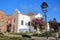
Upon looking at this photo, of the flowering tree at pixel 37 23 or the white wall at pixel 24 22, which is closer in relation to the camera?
the white wall at pixel 24 22

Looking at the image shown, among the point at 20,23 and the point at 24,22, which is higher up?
the point at 24,22

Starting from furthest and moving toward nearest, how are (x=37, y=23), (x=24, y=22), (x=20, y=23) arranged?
1. (x=37, y=23)
2. (x=24, y=22)
3. (x=20, y=23)

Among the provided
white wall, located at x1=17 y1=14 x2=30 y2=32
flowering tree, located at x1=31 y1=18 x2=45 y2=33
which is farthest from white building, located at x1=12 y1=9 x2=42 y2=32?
flowering tree, located at x1=31 y1=18 x2=45 y2=33

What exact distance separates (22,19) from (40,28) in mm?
7596

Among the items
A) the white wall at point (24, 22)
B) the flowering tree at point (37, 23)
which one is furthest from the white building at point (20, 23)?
the flowering tree at point (37, 23)

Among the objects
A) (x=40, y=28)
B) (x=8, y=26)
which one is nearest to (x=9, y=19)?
(x=8, y=26)

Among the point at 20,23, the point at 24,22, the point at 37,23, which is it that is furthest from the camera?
the point at 37,23

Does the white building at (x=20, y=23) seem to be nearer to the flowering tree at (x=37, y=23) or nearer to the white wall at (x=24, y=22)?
the white wall at (x=24, y=22)

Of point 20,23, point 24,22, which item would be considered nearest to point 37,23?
point 24,22

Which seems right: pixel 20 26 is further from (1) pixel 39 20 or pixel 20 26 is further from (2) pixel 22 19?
(1) pixel 39 20

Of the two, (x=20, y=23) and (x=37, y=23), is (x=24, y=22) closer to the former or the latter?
(x=20, y=23)

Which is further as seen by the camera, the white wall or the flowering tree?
the flowering tree

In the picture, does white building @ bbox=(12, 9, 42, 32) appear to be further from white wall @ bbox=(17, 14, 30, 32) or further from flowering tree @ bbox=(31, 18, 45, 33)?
flowering tree @ bbox=(31, 18, 45, 33)

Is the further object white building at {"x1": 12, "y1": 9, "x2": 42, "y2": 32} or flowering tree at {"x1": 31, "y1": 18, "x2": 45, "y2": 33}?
flowering tree at {"x1": 31, "y1": 18, "x2": 45, "y2": 33}
